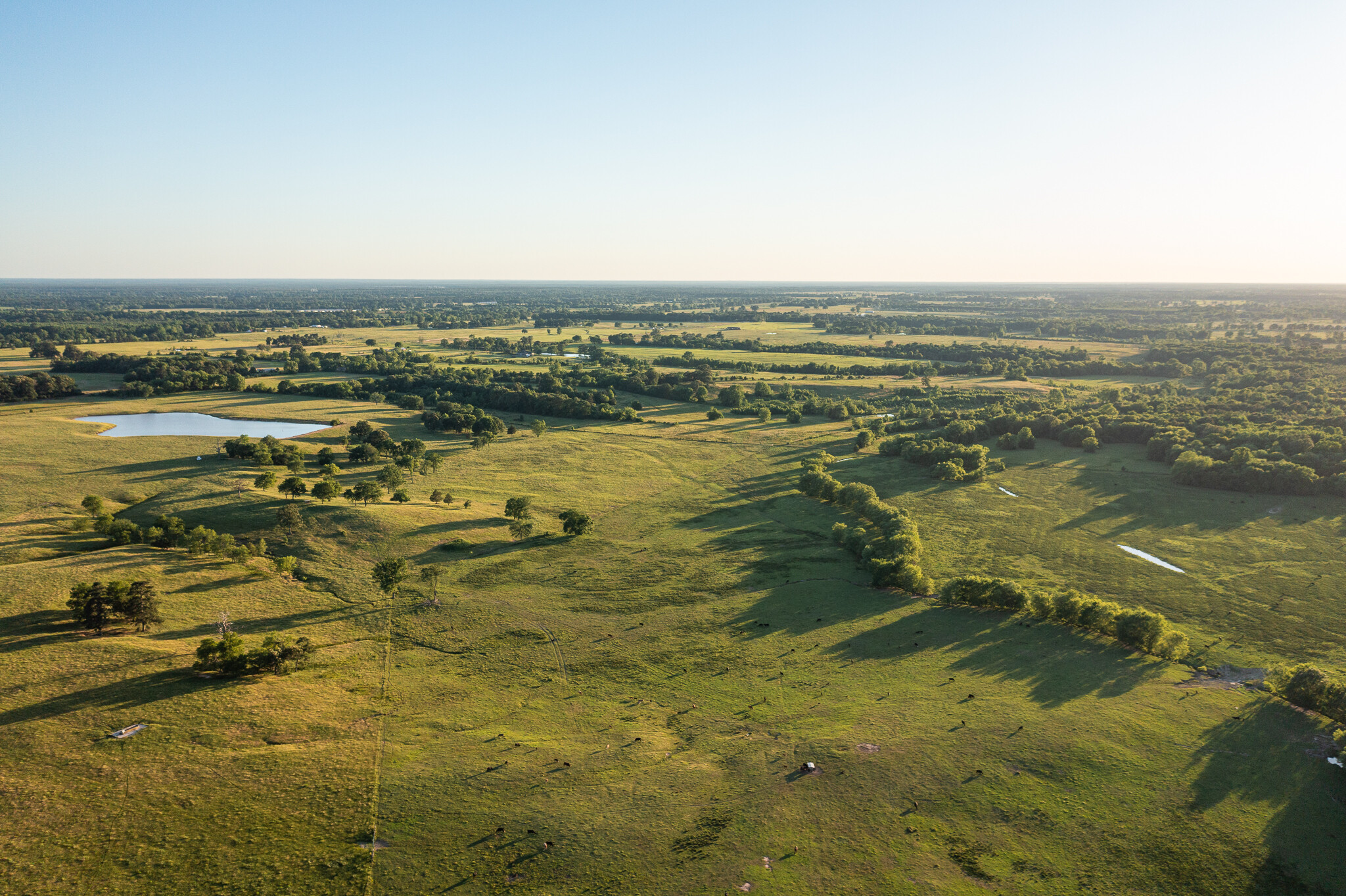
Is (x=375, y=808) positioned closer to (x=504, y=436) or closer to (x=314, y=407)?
(x=504, y=436)

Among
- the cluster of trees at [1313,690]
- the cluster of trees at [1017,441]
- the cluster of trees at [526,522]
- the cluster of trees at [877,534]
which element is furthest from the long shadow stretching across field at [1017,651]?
the cluster of trees at [1017,441]

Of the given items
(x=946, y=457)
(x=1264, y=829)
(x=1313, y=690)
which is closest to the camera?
(x=1264, y=829)

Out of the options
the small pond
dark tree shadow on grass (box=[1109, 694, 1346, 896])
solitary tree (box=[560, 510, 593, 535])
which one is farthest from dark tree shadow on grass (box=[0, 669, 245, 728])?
the small pond

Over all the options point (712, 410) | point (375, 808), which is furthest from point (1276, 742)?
point (712, 410)

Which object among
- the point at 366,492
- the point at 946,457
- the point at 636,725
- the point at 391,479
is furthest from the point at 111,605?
the point at 946,457

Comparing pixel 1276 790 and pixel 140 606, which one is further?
pixel 140 606

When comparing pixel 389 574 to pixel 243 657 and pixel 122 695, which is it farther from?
pixel 122 695
